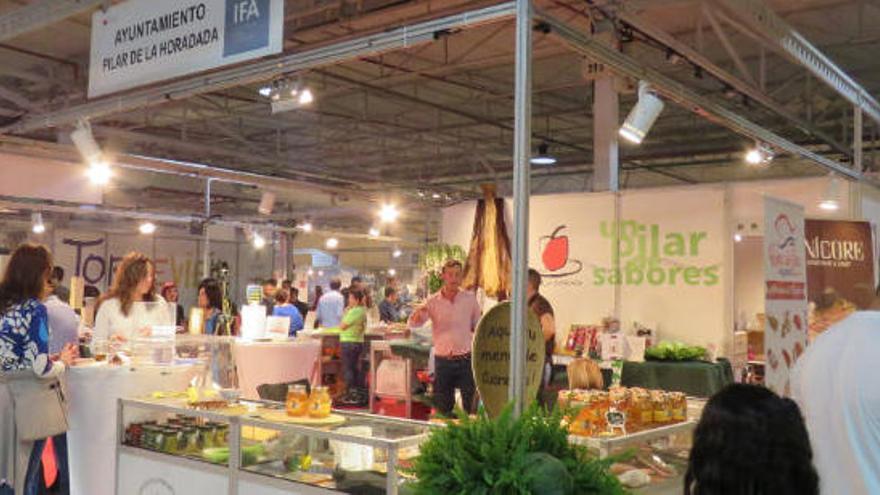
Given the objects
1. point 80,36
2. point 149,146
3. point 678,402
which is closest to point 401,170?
point 149,146

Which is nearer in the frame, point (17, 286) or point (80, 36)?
point (17, 286)

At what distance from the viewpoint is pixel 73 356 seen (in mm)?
4809

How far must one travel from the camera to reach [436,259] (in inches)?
312

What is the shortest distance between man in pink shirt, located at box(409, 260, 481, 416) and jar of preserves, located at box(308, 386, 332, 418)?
9.10 feet

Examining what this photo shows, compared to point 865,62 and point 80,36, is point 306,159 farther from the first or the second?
point 865,62

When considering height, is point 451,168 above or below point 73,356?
above

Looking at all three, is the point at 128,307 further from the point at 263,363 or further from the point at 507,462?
the point at 507,462

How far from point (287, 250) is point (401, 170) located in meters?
3.20

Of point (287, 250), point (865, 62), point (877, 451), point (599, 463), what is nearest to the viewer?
point (599, 463)

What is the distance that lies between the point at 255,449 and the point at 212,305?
5.88 m

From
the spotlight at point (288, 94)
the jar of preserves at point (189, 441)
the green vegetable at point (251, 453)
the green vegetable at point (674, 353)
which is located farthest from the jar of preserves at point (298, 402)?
the green vegetable at point (674, 353)

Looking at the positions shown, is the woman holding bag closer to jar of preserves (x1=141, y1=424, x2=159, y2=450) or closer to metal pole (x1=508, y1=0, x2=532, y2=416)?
jar of preserves (x1=141, y1=424, x2=159, y2=450)

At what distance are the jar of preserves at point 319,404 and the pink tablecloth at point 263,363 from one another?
3915mm

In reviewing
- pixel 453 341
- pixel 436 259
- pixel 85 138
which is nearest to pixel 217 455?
pixel 453 341
